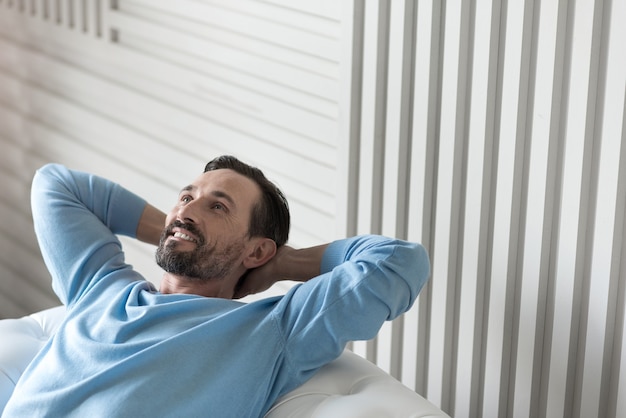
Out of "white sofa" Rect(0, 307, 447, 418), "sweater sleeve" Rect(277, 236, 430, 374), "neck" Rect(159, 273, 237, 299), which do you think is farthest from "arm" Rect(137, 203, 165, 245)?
"sweater sleeve" Rect(277, 236, 430, 374)

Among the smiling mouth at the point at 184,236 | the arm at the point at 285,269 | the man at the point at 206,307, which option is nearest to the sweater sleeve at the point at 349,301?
the man at the point at 206,307

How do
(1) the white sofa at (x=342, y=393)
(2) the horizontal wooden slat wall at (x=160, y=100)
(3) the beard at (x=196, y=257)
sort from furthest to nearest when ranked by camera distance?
(2) the horizontal wooden slat wall at (x=160, y=100) < (3) the beard at (x=196, y=257) < (1) the white sofa at (x=342, y=393)

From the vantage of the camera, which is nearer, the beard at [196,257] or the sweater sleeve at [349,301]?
the sweater sleeve at [349,301]

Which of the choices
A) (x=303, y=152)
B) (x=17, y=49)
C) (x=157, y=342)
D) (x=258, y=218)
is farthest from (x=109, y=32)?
(x=157, y=342)

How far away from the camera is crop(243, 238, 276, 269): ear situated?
5.97ft

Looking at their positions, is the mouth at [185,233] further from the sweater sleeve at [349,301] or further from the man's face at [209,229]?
the sweater sleeve at [349,301]

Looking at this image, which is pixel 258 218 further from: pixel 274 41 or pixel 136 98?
pixel 136 98

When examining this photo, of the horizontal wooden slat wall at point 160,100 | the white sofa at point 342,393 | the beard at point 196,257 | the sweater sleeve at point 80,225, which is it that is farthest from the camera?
the horizontal wooden slat wall at point 160,100

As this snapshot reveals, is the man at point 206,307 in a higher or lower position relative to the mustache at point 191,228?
lower

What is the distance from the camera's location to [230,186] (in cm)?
181

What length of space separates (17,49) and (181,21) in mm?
873

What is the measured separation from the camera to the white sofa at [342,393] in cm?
154

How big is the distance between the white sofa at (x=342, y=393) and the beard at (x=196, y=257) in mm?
272

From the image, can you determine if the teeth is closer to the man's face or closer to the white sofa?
the man's face
